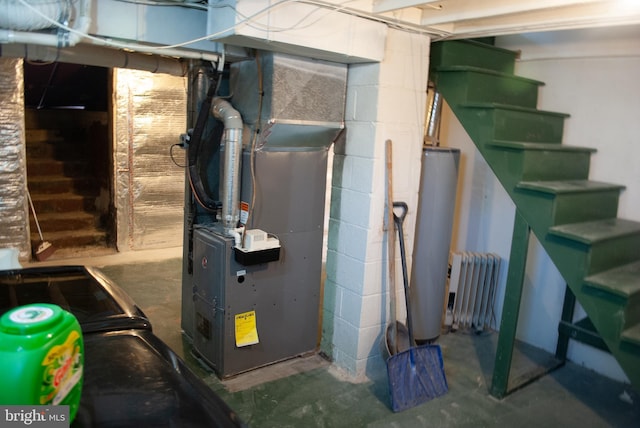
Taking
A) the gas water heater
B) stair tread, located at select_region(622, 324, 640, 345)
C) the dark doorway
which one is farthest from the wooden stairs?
stair tread, located at select_region(622, 324, 640, 345)

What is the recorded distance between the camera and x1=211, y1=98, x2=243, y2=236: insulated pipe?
2559mm

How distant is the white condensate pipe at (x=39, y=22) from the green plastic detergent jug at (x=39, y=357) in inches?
59.2

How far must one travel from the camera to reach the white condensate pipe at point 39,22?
1929 millimetres

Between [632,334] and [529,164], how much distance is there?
0.95m

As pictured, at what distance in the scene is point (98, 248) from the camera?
523 centimetres

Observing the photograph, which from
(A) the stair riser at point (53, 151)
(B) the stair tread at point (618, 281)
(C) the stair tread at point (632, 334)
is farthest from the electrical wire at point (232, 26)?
(A) the stair riser at point (53, 151)

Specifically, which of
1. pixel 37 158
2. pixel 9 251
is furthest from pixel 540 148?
pixel 37 158

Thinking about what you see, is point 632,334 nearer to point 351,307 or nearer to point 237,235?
point 351,307

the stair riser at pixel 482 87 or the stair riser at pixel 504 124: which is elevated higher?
the stair riser at pixel 482 87

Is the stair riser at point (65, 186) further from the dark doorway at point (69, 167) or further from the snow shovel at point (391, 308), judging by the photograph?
the snow shovel at point (391, 308)

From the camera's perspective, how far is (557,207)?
250cm

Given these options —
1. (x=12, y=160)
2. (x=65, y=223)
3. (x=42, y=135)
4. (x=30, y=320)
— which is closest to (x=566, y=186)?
(x=30, y=320)

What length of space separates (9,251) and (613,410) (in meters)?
3.04

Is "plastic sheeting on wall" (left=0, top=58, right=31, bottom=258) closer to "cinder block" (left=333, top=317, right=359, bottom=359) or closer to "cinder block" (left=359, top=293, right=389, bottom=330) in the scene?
"cinder block" (left=333, top=317, right=359, bottom=359)
